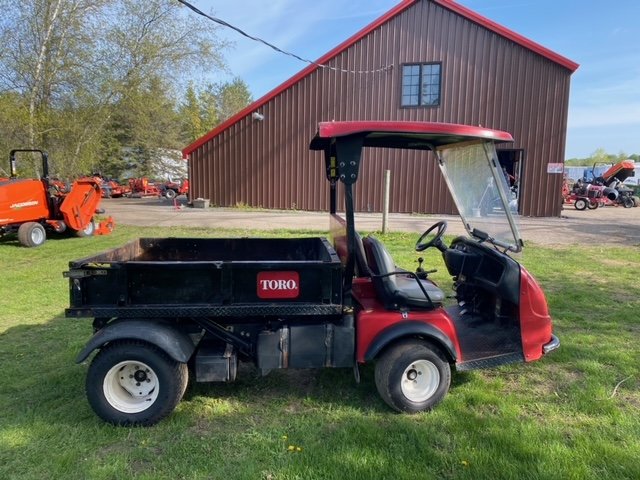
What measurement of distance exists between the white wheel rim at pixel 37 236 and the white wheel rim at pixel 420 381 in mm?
9050

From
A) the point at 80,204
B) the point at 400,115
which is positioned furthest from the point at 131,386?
the point at 400,115

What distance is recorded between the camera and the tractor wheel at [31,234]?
9.23 meters

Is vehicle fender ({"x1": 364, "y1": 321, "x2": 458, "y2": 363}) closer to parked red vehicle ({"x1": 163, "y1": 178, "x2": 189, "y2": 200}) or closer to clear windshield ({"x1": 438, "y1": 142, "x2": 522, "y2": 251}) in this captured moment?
clear windshield ({"x1": 438, "y1": 142, "x2": 522, "y2": 251})

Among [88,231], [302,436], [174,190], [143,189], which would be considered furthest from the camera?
[143,189]

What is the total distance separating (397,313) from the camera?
3.08m

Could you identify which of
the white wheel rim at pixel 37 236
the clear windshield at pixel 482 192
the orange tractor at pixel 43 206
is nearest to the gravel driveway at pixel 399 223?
the orange tractor at pixel 43 206

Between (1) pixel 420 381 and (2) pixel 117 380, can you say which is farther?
(1) pixel 420 381

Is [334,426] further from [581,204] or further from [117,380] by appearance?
[581,204]

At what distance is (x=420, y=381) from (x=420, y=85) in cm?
1485

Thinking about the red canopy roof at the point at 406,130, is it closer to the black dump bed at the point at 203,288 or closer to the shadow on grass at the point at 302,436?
the black dump bed at the point at 203,288

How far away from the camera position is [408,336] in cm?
302

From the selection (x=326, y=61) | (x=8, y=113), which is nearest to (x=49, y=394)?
(x=8, y=113)

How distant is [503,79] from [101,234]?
13.4 meters

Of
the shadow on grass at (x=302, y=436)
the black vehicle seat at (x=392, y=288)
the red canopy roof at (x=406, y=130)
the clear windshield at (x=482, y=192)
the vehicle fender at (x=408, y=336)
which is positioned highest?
the red canopy roof at (x=406, y=130)
